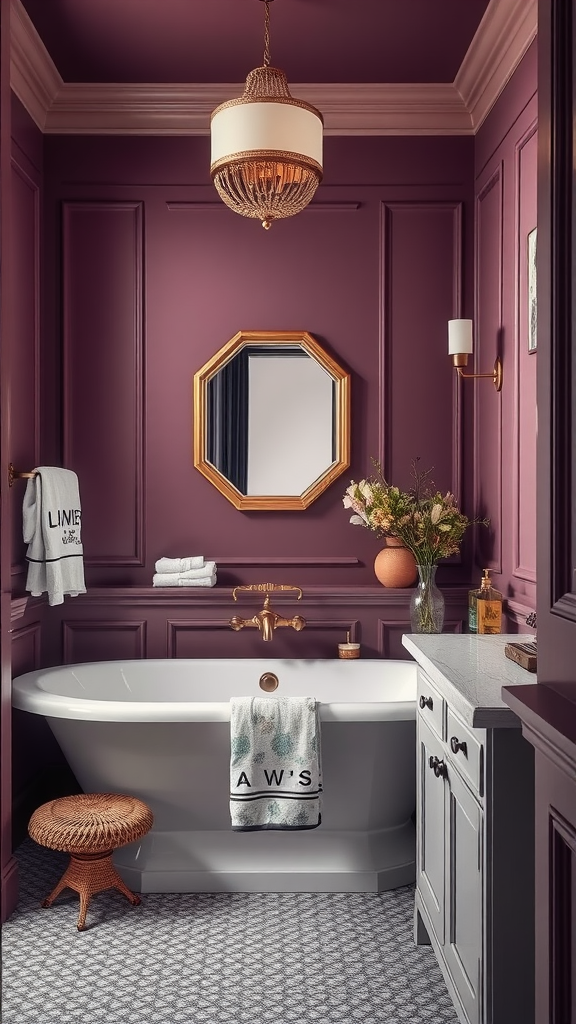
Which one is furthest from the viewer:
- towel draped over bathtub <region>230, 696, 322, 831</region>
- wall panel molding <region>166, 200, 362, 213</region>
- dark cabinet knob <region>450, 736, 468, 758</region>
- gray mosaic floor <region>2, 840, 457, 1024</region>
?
wall panel molding <region>166, 200, 362, 213</region>

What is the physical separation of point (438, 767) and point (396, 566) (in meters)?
1.47

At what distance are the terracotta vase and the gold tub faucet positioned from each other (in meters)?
0.35

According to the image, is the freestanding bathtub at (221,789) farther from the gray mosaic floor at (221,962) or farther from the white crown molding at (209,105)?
the white crown molding at (209,105)

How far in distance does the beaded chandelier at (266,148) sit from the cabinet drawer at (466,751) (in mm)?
1628

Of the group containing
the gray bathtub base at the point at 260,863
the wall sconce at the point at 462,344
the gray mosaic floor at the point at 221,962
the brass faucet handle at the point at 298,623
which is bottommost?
the gray mosaic floor at the point at 221,962

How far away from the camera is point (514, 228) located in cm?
303

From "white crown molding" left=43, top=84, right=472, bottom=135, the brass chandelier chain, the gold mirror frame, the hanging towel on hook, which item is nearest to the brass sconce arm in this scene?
the gold mirror frame

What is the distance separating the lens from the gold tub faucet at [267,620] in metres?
3.34

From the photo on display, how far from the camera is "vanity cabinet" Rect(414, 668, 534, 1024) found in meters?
1.61

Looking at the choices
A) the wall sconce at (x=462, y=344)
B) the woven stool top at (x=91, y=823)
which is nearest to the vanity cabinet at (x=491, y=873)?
the woven stool top at (x=91, y=823)

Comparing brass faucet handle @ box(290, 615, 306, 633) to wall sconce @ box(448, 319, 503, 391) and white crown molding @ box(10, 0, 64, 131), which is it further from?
white crown molding @ box(10, 0, 64, 131)

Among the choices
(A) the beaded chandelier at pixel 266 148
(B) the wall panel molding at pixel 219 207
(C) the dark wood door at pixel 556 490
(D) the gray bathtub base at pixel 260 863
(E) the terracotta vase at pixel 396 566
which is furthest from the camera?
(B) the wall panel molding at pixel 219 207

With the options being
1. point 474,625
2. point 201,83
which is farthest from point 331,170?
point 474,625

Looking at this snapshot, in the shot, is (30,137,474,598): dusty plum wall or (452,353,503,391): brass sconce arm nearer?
(452,353,503,391): brass sconce arm
